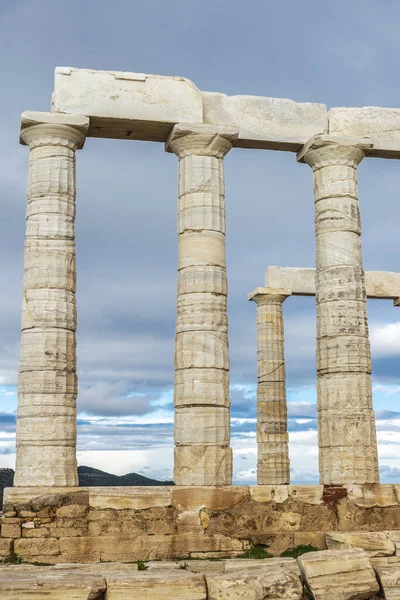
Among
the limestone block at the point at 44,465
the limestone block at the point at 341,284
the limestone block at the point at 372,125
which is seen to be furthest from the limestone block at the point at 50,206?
the limestone block at the point at 372,125

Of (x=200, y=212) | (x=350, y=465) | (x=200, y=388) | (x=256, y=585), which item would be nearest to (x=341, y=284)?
(x=200, y=212)

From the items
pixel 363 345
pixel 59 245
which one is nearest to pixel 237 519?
pixel 363 345

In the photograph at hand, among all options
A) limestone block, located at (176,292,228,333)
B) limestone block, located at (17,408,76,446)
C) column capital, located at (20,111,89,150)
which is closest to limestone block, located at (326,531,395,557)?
limestone block, located at (176,292,228,333)

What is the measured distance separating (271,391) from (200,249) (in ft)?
35.2

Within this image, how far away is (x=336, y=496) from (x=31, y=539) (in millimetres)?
6798

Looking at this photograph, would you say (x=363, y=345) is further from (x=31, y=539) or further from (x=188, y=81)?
(x=31, y=539)

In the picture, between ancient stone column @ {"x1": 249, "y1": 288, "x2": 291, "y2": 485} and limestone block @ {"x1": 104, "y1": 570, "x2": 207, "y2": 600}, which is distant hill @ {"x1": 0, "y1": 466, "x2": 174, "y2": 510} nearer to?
ancient stone column @ {"x1": 249, "y1": 288, "x2": 291, "y2": 485}

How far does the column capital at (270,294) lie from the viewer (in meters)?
29.2

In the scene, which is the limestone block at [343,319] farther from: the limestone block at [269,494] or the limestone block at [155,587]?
the limestone block at [155,587]

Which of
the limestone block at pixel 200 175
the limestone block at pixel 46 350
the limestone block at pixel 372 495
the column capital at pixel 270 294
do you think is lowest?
the limestone block at pixel 372 495

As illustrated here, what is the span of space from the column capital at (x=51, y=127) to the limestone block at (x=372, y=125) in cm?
651

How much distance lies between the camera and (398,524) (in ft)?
59.9

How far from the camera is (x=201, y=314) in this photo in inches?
728

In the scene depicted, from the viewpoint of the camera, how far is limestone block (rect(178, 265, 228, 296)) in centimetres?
1864
